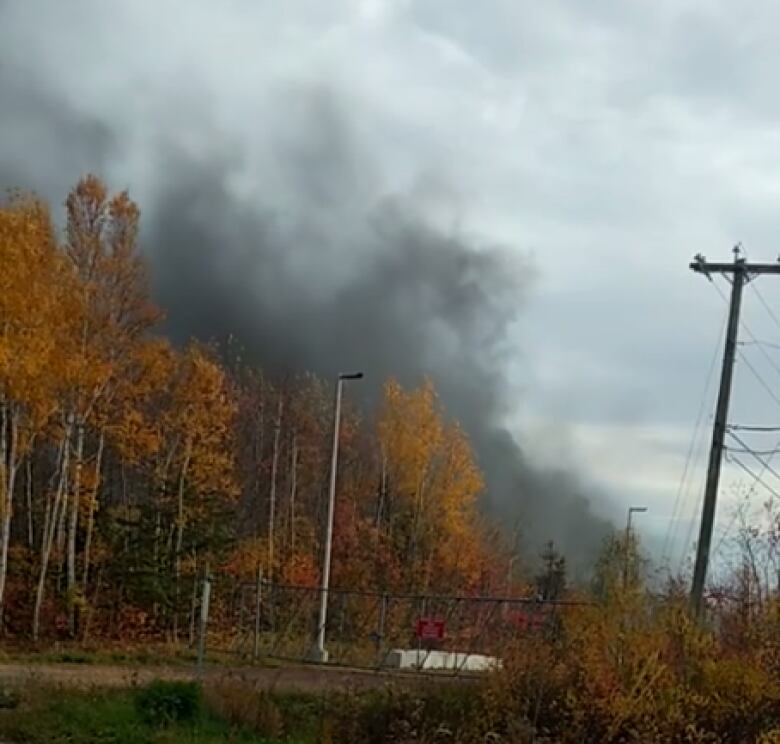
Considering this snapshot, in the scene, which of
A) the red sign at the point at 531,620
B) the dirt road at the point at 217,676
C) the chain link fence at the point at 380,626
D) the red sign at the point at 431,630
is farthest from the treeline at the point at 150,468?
the red sign at the point at 531,620

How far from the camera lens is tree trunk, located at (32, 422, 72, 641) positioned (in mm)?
37938

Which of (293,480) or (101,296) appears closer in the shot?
(101,296)

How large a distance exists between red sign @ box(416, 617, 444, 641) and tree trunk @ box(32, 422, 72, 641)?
1593 centimetres

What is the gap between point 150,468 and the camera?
4666cm

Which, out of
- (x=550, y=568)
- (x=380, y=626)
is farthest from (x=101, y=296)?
(x=550, y=568)

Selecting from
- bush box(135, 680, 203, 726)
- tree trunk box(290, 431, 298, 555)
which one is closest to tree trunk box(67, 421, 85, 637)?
tree trunk box(290, 431, 298, 555)

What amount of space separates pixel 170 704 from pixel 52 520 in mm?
25166

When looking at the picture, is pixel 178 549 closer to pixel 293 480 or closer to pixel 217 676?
pixel 293 480

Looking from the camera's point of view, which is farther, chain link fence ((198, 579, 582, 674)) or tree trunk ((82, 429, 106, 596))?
tree trunk ((82, 429, 106, 596))

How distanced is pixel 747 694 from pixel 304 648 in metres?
15.3

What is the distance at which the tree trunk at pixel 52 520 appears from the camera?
37.9 meters

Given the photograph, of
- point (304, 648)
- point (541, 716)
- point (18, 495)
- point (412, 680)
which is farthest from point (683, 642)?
point (18, 495)

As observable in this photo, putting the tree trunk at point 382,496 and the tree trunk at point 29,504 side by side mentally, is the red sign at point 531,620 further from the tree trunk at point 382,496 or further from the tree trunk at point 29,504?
the tree trunk at point 382,496

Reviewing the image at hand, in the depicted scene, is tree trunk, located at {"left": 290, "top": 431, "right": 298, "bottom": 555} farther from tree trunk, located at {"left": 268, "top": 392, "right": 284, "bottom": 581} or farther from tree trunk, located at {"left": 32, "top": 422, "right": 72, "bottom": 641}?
tree trunk, located at {"left": 32, "top": 422, "right": 72, "bottom": 641}
